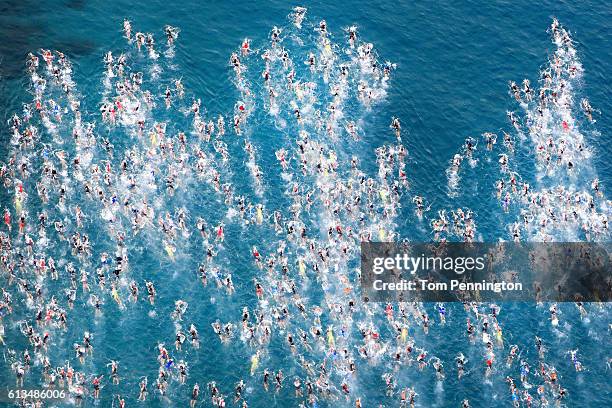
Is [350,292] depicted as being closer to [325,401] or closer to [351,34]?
[325,401]

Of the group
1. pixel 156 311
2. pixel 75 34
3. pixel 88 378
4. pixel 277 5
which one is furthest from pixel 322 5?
pixel 88 378

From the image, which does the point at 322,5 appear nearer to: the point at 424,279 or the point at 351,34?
the point at 351,34

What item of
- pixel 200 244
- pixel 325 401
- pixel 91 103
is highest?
pixel 91 103

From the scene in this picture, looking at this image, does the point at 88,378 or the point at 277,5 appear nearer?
the point at 88,378

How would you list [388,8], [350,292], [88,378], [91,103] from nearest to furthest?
[88,378]
[350,292]
[91,103]
[388,8]

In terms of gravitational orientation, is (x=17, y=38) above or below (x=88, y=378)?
above

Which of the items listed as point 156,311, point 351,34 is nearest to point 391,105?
point 351,34

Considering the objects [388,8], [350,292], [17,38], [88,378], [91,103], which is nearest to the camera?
[88,378]
